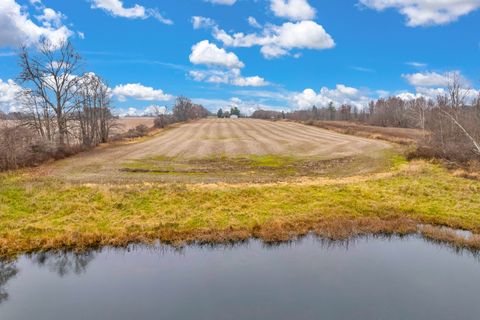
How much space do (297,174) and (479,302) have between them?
19465 mm

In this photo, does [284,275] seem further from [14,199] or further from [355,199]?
[14,199]

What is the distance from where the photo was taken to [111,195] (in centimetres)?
2142

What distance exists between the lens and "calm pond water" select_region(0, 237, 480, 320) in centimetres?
1127

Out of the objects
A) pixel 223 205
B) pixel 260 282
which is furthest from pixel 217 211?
pixel 260 282

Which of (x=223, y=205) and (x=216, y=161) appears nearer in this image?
(x=223, y=205)

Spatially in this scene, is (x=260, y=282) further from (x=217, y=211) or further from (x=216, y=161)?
(x=216, y=161)

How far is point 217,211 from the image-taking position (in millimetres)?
20109

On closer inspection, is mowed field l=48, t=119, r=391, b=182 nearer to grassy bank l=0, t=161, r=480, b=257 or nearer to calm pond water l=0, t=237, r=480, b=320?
grassy bank l=0, t=161, r=480, b=257

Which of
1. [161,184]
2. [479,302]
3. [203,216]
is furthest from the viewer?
[161,184]

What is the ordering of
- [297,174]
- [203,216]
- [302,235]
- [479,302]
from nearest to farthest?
[479,302] → [302,235] → [203,216] → [297,174]

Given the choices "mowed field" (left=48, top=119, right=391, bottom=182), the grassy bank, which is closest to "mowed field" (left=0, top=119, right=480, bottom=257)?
the grassy bank

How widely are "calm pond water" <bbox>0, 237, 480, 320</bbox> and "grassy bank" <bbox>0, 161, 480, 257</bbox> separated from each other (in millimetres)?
1232

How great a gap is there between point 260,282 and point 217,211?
732 cm

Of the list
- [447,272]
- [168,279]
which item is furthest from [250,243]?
[447,272]
